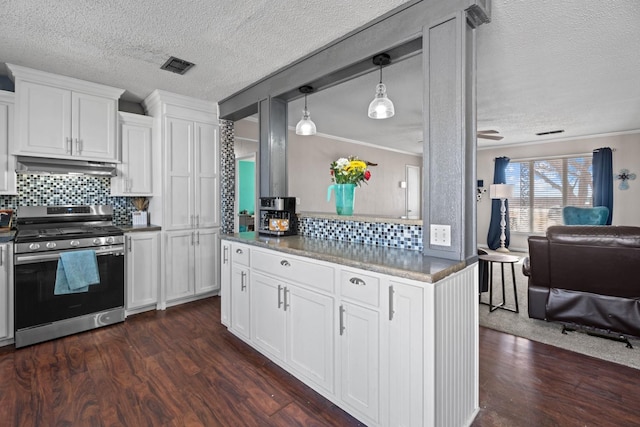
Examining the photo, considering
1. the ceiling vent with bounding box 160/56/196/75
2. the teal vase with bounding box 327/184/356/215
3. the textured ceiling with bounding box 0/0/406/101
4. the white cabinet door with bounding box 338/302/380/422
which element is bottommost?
the white cabinet door with bounding box 338/302/380/422

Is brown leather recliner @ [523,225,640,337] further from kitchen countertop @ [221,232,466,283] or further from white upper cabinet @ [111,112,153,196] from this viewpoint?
white upper cabinet @ [111,112,153,196]

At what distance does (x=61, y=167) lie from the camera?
304 centimetres

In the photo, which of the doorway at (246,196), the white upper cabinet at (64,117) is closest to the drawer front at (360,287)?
the white upper cabinet at (64,117)

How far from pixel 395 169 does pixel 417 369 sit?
6741mm

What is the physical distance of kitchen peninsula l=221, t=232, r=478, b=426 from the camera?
1.43m

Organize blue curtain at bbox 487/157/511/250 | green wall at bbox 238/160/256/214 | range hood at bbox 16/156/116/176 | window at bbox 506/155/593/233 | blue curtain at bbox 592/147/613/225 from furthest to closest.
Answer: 1. blue curtain at bbox 487/157/511/250
2. green wall at bbox 238/160/256/214
3. window at bbox 506/155/593/233
4. blue curtain at bbox 592/147/613/225
5. range hood at bbox 16/156/116/176

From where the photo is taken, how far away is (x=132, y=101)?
3.87 meters

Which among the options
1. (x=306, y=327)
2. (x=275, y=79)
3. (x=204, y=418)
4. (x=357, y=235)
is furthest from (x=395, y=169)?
(x=204, y=418)

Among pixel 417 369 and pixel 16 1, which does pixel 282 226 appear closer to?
pixel 417 369

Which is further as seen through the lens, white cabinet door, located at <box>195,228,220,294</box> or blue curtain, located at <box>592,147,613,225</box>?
blue curtain, located at <box>592,147,613,225</box>

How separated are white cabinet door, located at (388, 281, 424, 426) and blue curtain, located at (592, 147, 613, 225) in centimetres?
674

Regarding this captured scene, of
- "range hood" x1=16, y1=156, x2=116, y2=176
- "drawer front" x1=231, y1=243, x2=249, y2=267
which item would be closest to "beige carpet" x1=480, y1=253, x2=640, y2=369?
"drawer front" x1=231, y1=243, x2=249, y2=267

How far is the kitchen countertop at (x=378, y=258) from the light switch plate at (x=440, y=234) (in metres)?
0.09

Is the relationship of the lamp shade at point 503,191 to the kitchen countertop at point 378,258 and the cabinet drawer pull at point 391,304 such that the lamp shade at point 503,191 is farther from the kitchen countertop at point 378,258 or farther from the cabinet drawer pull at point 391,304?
the cabinet drawer pull at point 391,304
